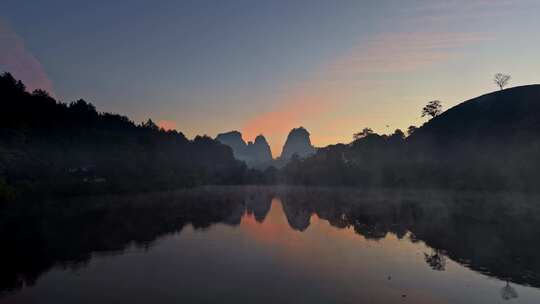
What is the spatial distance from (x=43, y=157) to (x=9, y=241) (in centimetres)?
6015

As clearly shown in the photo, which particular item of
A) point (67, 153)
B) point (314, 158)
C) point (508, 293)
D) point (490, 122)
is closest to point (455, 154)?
point (490, 122)

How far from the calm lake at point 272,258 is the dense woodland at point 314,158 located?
114 ft

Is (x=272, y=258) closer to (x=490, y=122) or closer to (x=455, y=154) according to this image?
(x=455, y=154)

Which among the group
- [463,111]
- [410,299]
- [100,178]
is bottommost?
[410,299]

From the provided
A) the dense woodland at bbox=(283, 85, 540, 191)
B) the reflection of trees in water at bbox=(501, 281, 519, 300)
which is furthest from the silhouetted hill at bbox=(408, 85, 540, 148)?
the reflection of trees in water at bbox=(501, 281, 519, 300)

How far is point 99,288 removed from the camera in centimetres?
1912

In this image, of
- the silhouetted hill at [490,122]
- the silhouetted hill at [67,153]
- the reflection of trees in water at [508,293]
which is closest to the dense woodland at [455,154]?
the silhouetted hill at [490,122]

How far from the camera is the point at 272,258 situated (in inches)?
1036

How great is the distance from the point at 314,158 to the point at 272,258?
406ft

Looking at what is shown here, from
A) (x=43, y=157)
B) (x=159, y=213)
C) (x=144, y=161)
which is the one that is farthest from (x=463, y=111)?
(x=43, y=157)

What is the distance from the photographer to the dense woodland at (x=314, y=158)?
254 feet

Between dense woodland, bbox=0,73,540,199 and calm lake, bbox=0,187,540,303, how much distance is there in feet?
114

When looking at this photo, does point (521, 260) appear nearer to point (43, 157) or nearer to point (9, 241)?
point (9, 241)

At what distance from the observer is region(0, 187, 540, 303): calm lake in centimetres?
1820
